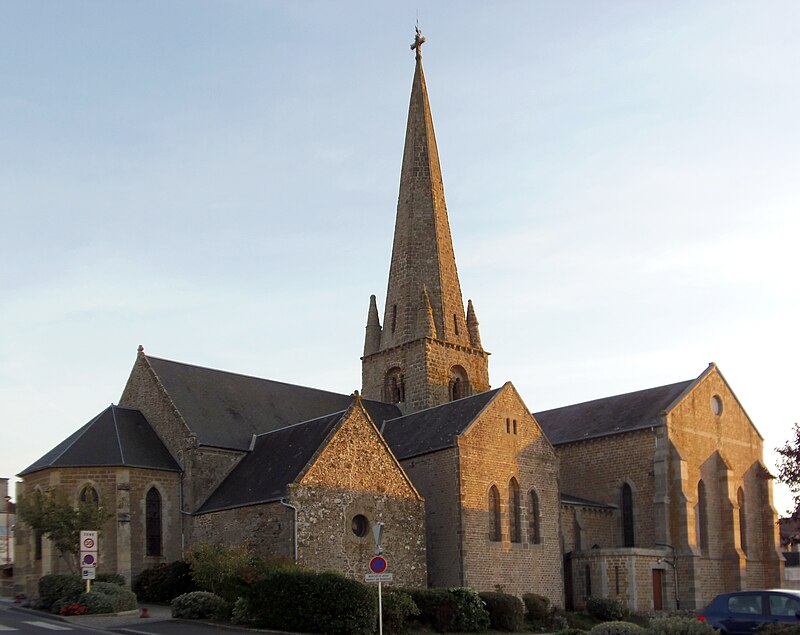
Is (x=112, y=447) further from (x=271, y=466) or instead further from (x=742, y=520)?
(x=742, y=520)

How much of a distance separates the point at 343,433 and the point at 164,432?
9849mm

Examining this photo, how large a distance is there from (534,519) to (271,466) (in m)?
10.6

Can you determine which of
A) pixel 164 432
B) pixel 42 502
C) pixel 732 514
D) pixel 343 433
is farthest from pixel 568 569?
pixel 42 502

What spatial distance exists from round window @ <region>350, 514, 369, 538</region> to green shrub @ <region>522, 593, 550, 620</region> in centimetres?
651

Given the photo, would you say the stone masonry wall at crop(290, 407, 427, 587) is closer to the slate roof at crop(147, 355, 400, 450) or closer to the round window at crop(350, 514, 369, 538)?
the round window at crop(350, 514, 369, 538)

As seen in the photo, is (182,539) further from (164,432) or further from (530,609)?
(530,609)

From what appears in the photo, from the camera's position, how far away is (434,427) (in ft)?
130

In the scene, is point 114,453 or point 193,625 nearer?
point 193,625

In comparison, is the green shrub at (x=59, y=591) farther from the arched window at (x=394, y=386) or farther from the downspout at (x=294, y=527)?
the arched window at (x=394, y=386)

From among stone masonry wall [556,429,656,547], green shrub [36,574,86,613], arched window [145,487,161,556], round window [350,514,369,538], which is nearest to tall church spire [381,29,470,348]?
stone masonry wall [556,429,656,547]

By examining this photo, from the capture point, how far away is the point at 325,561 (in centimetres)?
3158

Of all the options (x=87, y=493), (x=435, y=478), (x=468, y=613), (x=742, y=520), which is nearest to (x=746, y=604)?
(x=468, y=613)

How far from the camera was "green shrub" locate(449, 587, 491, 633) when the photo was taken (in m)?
28.6

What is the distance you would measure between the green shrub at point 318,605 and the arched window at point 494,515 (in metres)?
12.4
